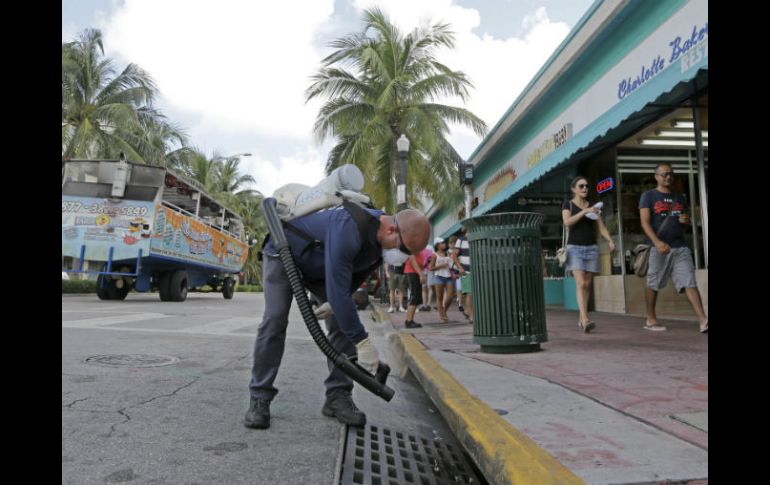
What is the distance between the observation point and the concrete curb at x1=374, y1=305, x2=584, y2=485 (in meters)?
2.10

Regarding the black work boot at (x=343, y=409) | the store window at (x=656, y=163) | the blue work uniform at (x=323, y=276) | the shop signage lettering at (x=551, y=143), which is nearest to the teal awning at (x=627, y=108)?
the store window at (x=656, y=163)

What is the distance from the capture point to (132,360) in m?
4.91

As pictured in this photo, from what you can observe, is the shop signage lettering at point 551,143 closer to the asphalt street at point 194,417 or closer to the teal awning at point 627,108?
the teal awning at point 627,108

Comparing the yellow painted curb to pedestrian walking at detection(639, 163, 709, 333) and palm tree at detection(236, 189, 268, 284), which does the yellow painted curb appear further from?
palm tree at detection(236, 189, 268, 284)

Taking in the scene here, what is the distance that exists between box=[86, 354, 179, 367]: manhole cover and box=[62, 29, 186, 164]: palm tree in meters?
20.0

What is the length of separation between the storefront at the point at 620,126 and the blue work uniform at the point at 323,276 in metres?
4.09

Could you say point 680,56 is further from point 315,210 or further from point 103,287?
point 103,287

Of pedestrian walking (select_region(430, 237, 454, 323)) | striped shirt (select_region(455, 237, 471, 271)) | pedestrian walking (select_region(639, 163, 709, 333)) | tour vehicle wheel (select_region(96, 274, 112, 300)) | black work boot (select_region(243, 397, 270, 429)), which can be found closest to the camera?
black work boot (select_region(243, 397, 270, 429))

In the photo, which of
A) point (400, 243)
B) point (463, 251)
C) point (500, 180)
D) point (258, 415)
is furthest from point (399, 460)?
point (500, 180)

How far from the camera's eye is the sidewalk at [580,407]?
2.20 metres

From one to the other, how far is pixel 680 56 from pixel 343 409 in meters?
5.13

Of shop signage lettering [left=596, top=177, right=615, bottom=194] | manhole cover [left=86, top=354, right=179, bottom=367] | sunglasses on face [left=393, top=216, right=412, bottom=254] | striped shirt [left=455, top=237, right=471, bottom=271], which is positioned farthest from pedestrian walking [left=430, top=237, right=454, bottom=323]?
sunglasses on face [left=393, top=216, right=412, bottom=254]
